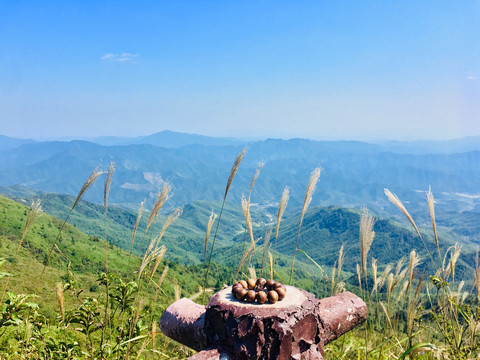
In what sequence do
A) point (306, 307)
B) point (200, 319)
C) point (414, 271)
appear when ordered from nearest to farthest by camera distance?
point (306, 307) < point (200, 319) < point (414, 271)

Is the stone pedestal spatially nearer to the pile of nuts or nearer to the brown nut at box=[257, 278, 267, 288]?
the pile of nuts

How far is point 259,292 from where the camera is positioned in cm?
300

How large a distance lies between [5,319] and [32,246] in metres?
93.7

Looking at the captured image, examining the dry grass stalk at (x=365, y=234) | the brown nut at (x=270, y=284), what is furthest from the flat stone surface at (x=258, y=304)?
the dry grass stalk at (x=365, y=234)

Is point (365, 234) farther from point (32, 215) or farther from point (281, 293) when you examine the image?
point (32, 215)

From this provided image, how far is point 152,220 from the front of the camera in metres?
3.68

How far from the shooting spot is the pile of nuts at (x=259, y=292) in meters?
2.99

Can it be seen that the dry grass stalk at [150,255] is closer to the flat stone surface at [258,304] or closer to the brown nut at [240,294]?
the flat stone surface at [258,304]

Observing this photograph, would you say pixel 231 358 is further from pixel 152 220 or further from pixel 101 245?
pixel 101 245

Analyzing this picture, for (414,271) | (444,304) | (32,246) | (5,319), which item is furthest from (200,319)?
(32,246)

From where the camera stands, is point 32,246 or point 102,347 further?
point 32,246

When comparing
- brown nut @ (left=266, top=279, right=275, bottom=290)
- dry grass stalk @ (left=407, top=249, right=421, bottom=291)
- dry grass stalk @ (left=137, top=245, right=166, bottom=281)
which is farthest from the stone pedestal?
dry grass stalk @ (left=407, top=249, right=421, bottom=291)

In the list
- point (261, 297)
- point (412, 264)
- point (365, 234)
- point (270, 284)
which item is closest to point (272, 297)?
point (261, 297)

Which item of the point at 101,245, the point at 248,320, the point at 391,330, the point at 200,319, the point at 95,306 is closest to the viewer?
the point at 248,320
